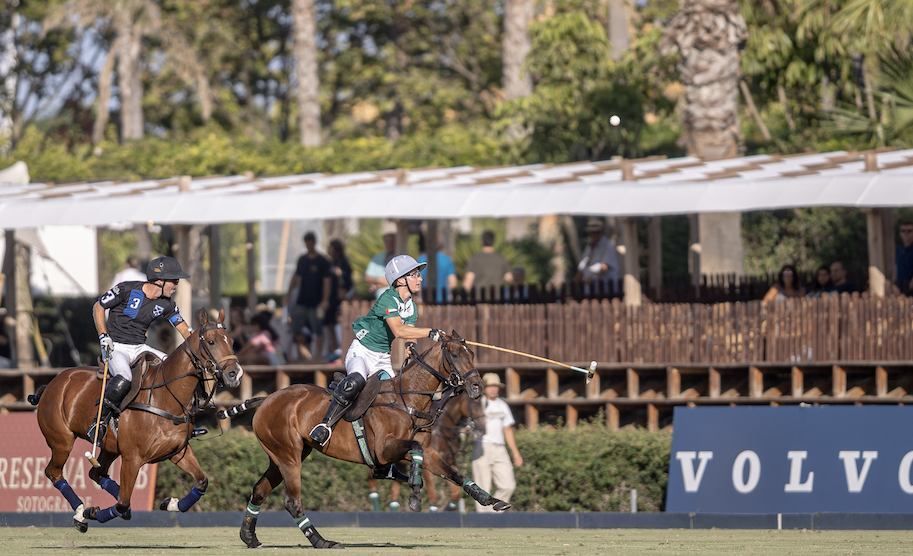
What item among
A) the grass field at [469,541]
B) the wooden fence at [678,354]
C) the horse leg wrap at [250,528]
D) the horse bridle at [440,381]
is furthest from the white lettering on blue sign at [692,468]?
the horse leg wrap at [250,528]

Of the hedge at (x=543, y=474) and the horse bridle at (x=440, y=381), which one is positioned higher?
the horse bridle at (x=440, y=381)

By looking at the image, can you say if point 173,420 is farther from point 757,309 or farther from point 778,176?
point 778,176

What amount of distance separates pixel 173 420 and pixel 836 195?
8.28 m

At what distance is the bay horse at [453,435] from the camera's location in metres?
20.1

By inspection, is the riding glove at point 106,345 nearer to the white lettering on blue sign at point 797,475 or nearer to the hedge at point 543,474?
the hedge at point 543,474

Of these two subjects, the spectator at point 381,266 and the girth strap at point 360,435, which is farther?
the spectator at point 381,266

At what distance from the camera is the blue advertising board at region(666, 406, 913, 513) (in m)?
18.1

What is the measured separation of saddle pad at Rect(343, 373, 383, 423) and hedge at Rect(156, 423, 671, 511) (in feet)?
19.0

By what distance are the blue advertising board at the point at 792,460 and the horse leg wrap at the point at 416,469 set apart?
5274mm

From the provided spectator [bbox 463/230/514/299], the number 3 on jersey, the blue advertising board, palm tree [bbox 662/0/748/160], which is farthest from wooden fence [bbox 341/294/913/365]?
the number 3 on jersey

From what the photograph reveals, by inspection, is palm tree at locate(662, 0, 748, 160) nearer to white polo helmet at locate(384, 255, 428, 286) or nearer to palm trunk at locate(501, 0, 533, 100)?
palm trunk at locate(501, 0, 533, 100)

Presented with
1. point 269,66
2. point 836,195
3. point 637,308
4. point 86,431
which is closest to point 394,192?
point 637,308

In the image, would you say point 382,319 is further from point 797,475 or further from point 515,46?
point 515,46

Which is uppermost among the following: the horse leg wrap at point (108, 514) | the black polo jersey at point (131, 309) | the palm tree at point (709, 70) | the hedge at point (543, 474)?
the palm tree at point (709, 70)
